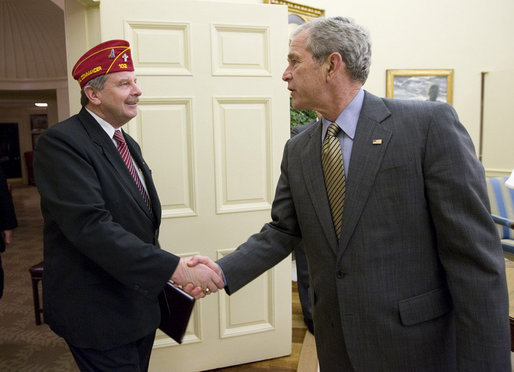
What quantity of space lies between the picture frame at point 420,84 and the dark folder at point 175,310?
12.1 ft

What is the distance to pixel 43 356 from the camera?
3275mm

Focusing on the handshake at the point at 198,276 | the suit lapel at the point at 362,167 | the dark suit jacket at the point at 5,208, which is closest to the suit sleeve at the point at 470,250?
the suit lapel at the point at 362,167

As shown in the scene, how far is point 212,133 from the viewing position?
2.68 meters

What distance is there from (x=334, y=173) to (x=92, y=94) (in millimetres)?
1064

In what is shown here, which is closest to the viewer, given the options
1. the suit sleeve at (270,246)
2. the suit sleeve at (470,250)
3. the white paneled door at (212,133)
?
the suit sleeve at (470,250)

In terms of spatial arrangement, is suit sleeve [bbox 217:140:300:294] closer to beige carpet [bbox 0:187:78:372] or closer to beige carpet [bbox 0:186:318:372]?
beige carpet [bbox 0:186:318:372]

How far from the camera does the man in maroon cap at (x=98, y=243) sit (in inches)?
61.5

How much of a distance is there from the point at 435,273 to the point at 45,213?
55.3 inches

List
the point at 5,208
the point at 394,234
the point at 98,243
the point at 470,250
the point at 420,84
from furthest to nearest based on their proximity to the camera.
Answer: the point at 420,84 → the point at 5,208 → the point at 98,243 → the point at 394,234 → the point at 470,250

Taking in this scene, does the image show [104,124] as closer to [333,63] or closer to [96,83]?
[96,83]

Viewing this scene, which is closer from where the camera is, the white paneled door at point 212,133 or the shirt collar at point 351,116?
the shirt collar at point 351,116

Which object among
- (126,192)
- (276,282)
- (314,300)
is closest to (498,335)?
(314,300)

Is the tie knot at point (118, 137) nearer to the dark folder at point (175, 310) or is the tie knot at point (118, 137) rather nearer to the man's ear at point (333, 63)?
the dark folder at point (175, 310)

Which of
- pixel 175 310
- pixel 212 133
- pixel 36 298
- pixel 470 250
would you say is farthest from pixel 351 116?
pixel 36 298
